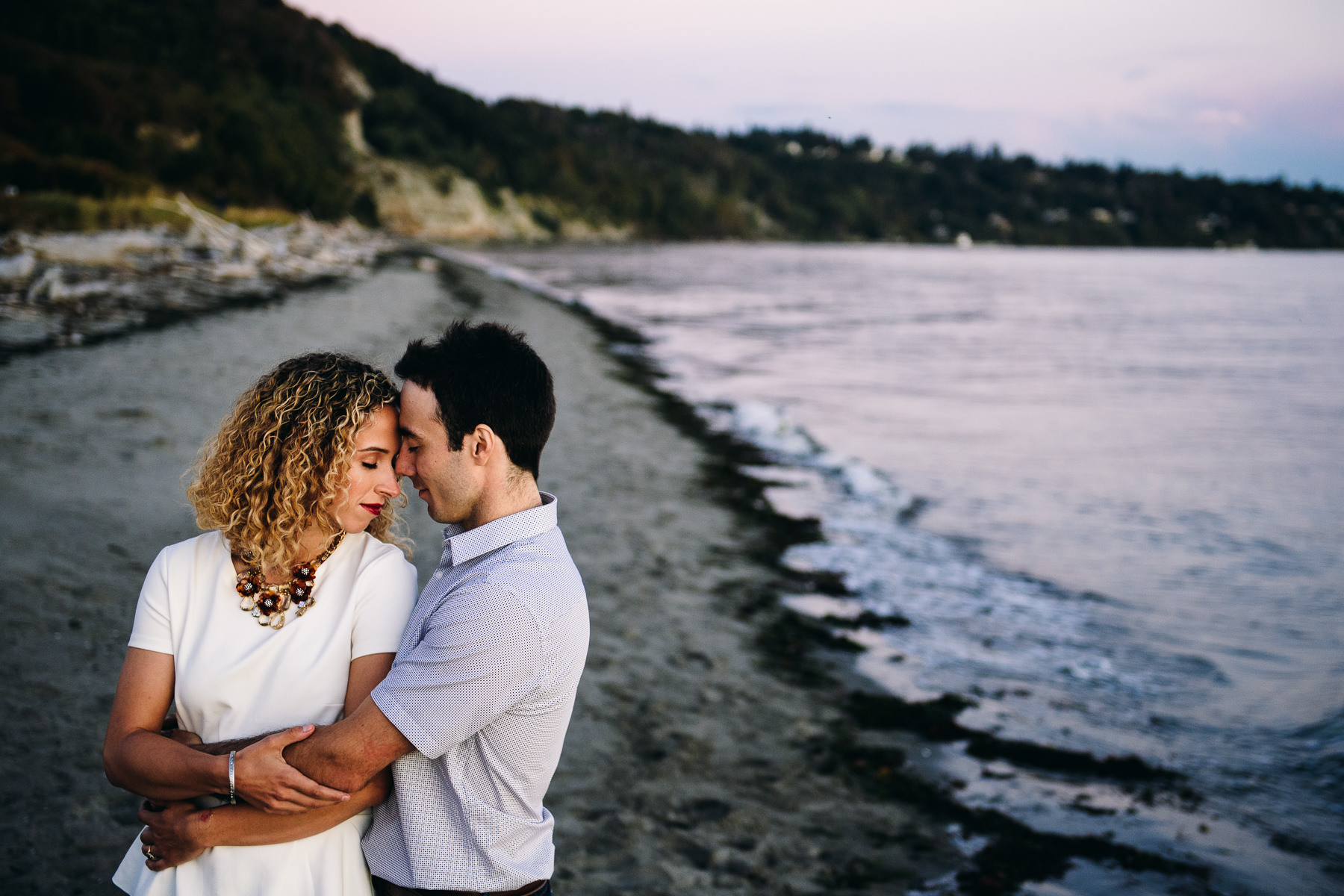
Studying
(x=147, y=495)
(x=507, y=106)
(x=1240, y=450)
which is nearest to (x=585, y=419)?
(x=147, y=495)

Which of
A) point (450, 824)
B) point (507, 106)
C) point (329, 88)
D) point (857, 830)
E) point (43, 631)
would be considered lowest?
point (857, 830)

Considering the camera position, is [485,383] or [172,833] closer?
[172,833]

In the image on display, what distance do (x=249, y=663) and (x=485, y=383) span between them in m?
0.76

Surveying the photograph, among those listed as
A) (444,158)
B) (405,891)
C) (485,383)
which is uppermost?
(444,158)

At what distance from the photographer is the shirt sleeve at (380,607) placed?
1959 millimetres

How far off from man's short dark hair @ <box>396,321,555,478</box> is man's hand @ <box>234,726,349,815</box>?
70 centimetres

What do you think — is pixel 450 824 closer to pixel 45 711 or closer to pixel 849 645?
pixel 45 711

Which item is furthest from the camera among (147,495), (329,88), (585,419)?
(329,88)

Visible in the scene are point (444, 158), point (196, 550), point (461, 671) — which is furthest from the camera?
point (444, 158)

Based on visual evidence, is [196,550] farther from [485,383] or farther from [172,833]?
[485,383]

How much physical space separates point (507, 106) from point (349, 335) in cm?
11936

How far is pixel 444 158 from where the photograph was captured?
3027 inches

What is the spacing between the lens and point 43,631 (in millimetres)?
4648

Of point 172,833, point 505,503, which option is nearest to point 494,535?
point 505,503
